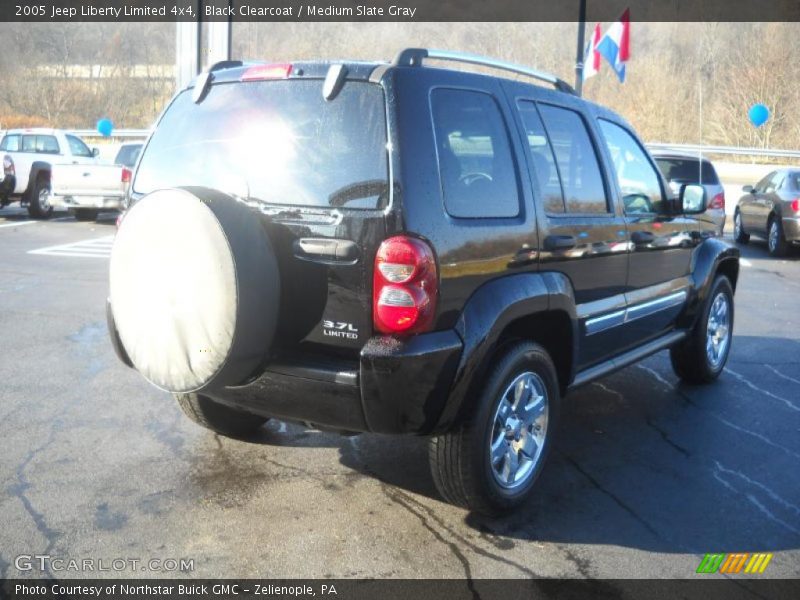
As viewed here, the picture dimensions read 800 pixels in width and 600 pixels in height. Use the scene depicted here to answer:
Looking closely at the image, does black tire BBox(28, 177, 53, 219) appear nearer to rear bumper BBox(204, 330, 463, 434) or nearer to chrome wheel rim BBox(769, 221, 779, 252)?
chrome wheel rim BBox(769, 221, 779, 252)

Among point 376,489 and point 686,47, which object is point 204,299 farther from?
point 686,47

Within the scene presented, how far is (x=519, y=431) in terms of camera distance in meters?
3.85

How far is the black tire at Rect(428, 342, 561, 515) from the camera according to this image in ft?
11.4

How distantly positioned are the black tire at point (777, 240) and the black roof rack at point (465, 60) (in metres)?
10.4

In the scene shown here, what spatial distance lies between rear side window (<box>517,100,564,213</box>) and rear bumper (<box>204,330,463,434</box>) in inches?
42.3

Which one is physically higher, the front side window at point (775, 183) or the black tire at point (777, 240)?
the front side window at point (775, 183)

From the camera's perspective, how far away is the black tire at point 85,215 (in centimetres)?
1748

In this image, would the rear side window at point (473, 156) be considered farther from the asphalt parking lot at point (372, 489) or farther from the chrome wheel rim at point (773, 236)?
the chrome wheel rim at point (773, 236)

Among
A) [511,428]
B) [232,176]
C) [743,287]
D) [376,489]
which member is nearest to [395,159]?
[232,176]

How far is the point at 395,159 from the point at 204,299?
917mm

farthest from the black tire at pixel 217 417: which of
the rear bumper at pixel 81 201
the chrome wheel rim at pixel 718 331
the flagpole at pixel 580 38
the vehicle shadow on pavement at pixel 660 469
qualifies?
the rear bumper at pixel 81 201

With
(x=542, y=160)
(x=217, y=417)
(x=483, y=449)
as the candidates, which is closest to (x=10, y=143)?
(x=217, y=417)

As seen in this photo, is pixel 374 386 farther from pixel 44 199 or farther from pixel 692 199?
pixel 44 199

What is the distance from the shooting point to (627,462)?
14.8 feet
